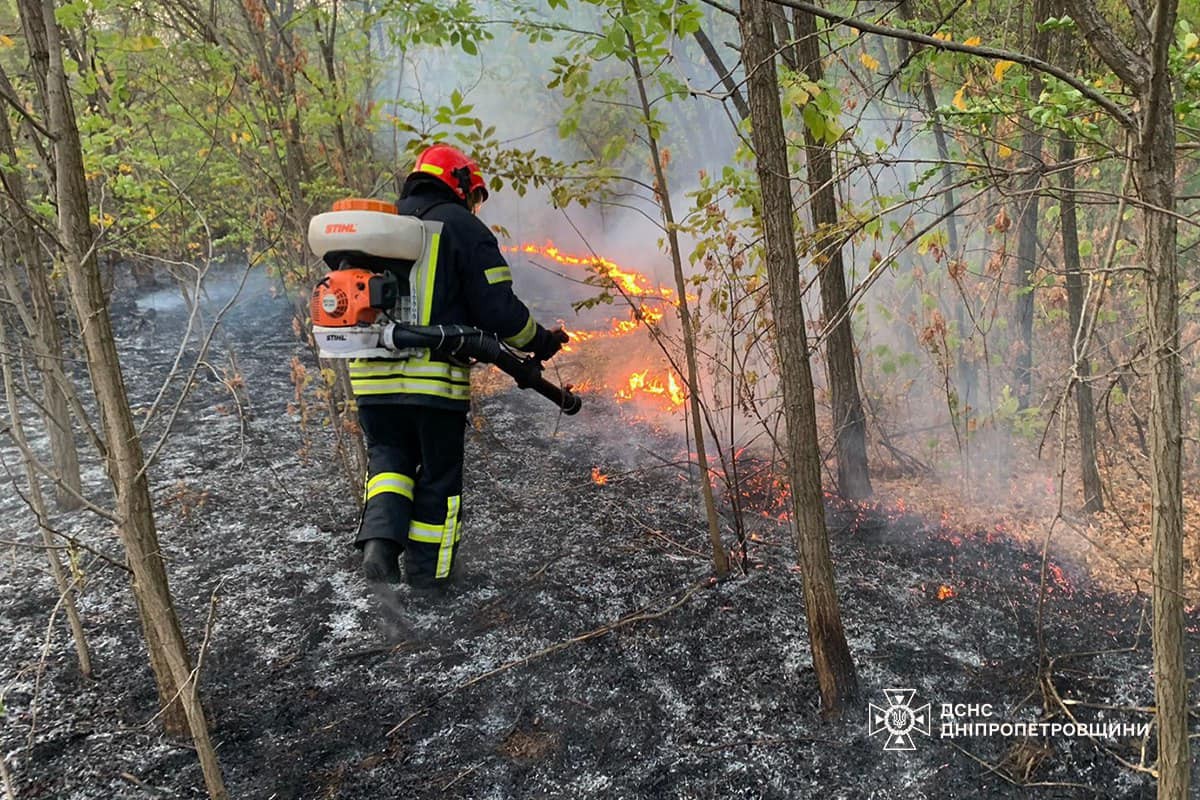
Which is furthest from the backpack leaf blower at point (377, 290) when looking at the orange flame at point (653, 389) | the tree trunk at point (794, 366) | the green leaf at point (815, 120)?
the orange flame at point (653, 389)

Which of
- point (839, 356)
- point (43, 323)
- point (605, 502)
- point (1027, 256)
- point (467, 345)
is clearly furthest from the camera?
point (1027, 256)

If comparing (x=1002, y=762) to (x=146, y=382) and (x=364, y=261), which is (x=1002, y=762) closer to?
(x=364, y=261)

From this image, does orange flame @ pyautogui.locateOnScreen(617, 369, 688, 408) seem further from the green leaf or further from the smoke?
the green leaf

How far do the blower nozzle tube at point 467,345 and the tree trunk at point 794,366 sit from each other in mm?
1756

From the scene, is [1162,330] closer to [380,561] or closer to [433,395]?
[433,395]

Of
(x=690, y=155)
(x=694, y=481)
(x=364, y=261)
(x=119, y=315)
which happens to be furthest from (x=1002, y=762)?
(x=690, y=155)

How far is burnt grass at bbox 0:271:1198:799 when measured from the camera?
2545mm

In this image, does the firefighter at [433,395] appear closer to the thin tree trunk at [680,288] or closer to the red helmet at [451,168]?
the red helmet at [451,168]

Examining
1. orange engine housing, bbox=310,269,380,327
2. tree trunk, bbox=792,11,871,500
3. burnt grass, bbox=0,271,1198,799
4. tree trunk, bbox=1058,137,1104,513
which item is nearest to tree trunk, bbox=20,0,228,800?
burnt grass, bbox=0,271,1198,799

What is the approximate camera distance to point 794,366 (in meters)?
2.64

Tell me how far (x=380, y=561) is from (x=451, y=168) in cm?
224

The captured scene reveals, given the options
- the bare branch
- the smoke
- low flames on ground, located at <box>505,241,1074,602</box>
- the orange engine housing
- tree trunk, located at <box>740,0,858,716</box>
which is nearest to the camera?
the bare branch

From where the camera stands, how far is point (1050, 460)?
6090mm

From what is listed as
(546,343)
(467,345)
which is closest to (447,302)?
(467,345)
